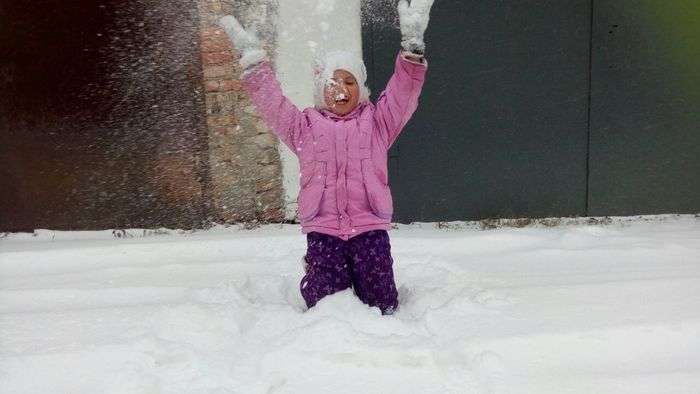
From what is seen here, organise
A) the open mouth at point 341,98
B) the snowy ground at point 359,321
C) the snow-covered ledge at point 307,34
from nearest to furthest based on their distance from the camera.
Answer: the snowy ground at point 359,321, the open mouth at point 341,98, the snow-covered ledge at point 307,34

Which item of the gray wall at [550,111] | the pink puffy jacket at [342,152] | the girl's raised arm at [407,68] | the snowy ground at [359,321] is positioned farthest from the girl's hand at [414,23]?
the gray wall at [550,111]

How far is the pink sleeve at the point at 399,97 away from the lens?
2.29 m

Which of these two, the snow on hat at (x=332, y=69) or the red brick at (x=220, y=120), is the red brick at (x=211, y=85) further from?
the snow on hat at (x=332, y=69)

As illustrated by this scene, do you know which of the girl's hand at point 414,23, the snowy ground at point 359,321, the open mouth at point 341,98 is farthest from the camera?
the open mouth at point 341,98

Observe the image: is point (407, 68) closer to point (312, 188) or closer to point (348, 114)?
point (348, 114)

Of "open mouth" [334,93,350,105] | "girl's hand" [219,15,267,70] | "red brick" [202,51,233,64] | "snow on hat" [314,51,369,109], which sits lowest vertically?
"open mouth" [334,93,350,105]

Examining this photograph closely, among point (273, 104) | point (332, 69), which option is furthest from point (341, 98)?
point (273, 104)

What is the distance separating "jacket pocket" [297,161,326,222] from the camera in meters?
2.40

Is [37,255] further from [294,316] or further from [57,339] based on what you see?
[294,316]

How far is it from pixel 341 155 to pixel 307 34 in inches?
64.7

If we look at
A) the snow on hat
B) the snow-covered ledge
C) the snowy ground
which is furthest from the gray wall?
the snow on hat

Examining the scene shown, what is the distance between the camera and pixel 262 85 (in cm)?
233

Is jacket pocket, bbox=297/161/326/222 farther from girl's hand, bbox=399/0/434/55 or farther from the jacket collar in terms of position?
girl's hand, bbox=399/0/434/55

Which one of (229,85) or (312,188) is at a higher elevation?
(229,85)
